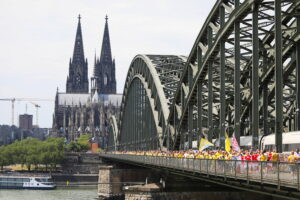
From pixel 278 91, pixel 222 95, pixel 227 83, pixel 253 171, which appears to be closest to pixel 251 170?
pixel 253 171

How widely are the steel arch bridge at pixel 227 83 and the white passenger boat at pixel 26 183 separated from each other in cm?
3787

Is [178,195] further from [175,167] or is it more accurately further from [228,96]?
[228,96]

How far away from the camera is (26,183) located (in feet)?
473

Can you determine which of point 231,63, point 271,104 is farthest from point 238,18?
point 231,63

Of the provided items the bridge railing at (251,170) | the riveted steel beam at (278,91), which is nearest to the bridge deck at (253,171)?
the bridge railing at (251,170)

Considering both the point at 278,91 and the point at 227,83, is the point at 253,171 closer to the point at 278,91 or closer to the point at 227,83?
the point at 278,91

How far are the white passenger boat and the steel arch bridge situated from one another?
37.9 m

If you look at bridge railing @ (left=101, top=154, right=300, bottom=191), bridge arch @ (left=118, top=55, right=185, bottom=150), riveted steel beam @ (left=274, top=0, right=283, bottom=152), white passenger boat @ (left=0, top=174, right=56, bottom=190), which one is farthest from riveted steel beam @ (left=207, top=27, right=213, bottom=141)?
white passenger boat @ (left=0, top=174, right=56, bottom=190)

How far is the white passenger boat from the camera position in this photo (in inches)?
5620

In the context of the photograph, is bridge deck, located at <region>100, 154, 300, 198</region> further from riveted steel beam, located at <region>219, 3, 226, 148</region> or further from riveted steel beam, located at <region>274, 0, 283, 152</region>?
riveted steel beam, located at <region>219, 3, 226, 148</region>

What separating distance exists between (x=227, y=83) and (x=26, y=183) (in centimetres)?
8555

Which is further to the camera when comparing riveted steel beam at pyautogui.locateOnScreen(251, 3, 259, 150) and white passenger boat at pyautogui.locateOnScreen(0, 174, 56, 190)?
white passenger boat at pyautogui.locateOnScreen(0, 174, 56, 190)

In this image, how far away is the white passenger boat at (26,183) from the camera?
143 meters

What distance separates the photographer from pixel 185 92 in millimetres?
64250
